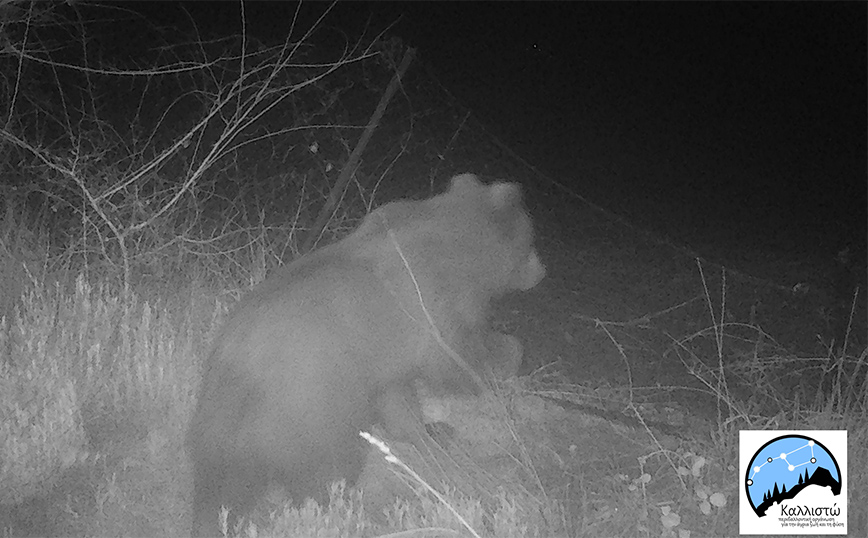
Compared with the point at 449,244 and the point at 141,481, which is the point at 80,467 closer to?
the point at 141,481

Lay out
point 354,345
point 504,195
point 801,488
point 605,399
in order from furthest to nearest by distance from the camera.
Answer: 1. point 504,195
2. point 605,399
3. point 354,345
4. point 801,488

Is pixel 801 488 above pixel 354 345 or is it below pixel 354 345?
below

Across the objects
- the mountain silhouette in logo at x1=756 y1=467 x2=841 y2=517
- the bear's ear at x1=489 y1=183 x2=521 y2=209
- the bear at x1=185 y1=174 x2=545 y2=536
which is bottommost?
the mountain silhouette in logo at x1=756 y1=467 x2=841 y2=517

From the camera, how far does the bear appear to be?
1.91 metres

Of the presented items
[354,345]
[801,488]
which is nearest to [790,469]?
[801,488]

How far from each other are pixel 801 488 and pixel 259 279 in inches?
66.2

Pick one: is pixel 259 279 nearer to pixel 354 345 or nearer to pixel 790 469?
pixel 354 345

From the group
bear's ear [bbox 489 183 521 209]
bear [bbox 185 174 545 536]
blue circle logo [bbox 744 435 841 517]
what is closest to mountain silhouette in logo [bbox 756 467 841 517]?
blue circle logo [bbox 744 435 841 517]

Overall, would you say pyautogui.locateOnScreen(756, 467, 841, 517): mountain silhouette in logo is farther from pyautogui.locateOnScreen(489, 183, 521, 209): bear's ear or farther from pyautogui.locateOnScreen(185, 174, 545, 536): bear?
pyautogui.locateOnScreen(489, 183, 521, 209): bear's ear

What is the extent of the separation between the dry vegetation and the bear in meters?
0.09

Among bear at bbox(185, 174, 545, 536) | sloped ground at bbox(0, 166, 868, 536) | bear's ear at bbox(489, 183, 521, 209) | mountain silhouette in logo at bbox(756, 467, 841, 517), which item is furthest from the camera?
bear's ear at bbox(489, 183, 521, 209)

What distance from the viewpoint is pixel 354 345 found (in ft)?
6.67

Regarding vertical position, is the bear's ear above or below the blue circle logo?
above

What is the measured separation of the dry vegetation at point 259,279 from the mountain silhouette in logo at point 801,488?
0.26 feet
